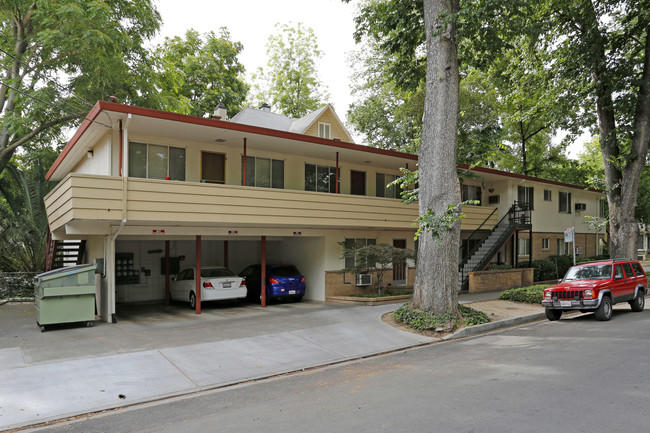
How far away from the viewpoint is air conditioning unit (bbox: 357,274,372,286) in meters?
18.3

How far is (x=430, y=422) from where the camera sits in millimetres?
5473

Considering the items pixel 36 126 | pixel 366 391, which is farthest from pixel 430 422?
pixel 36 126

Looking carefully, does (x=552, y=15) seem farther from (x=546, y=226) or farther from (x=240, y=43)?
(x=240, y=43)

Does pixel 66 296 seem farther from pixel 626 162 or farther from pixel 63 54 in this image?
pixel 626 162

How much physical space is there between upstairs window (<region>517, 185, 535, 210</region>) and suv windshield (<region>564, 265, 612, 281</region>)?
1263 cm

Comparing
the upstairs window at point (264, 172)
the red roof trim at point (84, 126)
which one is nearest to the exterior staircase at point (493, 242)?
the upstairs window at point (264, 172)

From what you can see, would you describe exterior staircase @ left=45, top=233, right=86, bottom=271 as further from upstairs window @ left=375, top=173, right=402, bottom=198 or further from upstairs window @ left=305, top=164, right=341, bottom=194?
upstairs window @ left=375, top=173, right=402, bottom=198

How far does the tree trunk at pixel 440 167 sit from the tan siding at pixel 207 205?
4.14 metres

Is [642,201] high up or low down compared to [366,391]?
up

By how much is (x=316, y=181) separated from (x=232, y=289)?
5663 mm

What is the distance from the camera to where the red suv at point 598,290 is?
42.5 feet

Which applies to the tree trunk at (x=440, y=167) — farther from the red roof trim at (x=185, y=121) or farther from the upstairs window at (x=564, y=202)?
the upstairs window at (x=564, y=202)

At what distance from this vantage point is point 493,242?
23484mm

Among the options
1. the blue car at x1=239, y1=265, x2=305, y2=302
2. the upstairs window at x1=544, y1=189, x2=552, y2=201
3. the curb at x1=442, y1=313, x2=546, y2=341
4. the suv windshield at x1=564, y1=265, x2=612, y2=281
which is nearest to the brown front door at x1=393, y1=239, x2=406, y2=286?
the blue car at x1=239, y1=265, x2=305, y2=302
